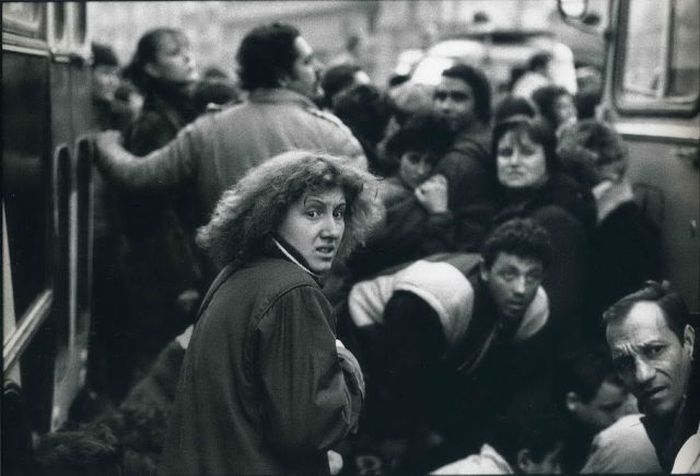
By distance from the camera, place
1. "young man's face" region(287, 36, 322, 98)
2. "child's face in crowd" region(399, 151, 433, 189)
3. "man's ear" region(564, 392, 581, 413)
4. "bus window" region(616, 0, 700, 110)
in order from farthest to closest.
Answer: "bus window" region(616, 0, 700, 110) → "child's face in crowd" region(399, 151, 433, 189) → "man's ear" region(564, 392, 581, 413) → "young man's face" region(287, 36, 322, 98)

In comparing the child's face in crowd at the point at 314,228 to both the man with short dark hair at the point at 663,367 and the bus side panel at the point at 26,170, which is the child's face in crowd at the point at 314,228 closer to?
the bus side panel at the point at 26,170

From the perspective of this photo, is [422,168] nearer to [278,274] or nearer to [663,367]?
[663,367]

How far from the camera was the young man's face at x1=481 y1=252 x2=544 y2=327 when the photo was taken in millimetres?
4312

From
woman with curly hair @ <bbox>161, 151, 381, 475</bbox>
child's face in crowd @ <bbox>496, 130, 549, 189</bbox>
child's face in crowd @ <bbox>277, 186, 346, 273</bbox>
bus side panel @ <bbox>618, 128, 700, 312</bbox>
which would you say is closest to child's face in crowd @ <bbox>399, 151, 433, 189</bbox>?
child's face in crowd @ <bbox>496, 130, 549, 189</bbox>

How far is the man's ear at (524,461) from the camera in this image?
14.6 ft

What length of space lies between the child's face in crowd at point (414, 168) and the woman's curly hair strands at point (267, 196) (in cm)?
143

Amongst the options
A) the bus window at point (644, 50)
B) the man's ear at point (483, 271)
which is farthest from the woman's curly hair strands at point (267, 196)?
the bus window at point (644, 50)

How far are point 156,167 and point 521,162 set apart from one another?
4.89ft

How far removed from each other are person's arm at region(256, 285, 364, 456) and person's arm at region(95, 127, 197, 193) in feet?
5.15

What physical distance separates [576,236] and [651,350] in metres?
0.80

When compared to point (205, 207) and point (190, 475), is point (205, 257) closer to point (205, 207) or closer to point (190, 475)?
point (205, 207)

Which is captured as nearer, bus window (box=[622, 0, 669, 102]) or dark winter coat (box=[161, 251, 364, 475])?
dark winter coat (box=[161, 251, 364, 475])

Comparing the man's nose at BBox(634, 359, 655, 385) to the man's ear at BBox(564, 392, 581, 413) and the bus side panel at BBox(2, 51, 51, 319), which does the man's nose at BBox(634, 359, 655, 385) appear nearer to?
the man's ear at BBox(564, 392, 581, 413)

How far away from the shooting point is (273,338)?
2809mm
